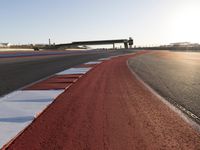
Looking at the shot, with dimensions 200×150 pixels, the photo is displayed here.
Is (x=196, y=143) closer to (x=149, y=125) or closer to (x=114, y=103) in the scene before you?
(x=149, y=125)

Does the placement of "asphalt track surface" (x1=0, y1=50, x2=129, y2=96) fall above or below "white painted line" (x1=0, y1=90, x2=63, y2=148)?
below

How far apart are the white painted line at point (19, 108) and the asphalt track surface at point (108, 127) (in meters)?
0.23

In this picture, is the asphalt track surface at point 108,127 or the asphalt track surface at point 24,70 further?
the asphalt track surface at point 24,70

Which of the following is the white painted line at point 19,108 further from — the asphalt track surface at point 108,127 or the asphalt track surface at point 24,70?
the asphalt track surface at point 24,70

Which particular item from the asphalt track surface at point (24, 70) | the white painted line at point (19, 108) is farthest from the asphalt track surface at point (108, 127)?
the asphalt track surface at point (24, 70)

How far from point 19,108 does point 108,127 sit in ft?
9.98

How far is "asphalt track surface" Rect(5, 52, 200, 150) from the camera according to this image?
543cm

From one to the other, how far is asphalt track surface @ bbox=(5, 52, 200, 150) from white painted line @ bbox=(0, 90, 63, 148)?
23 cm

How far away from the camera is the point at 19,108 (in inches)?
339

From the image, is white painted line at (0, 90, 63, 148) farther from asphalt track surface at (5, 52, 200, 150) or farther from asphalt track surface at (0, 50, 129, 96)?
asphalt track surface at (0, 50, 129, 96)

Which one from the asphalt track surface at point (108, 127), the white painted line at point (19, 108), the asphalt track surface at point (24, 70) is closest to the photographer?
the asphalt track surface at point (108, 127)

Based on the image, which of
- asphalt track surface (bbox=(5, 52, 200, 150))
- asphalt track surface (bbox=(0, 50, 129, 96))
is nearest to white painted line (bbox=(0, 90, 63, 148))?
asphalt track surface (bbox=(5, 52, 200, 150))

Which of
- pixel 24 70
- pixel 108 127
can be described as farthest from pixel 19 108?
pixel 24 70

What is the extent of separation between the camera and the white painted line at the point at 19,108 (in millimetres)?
6457
